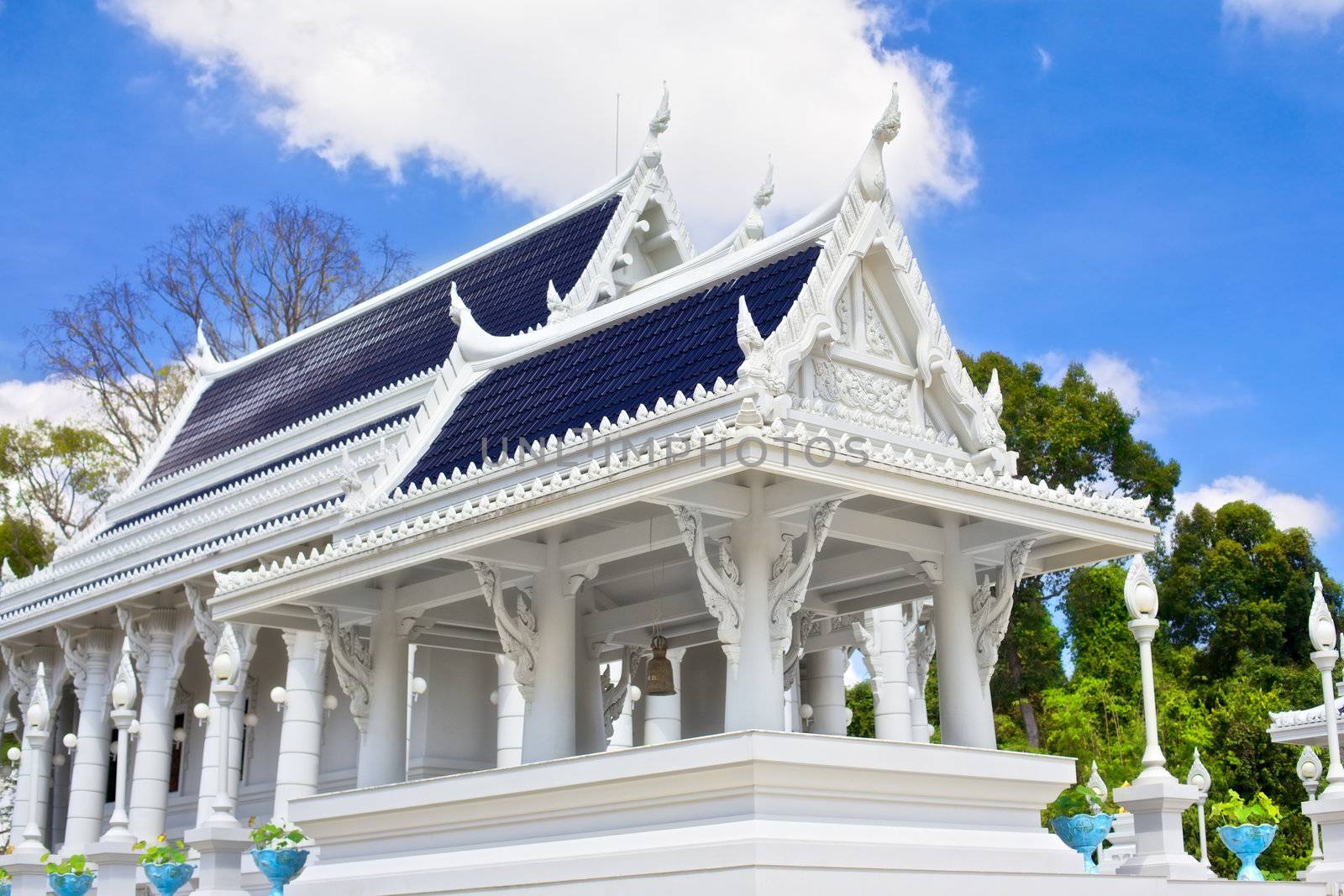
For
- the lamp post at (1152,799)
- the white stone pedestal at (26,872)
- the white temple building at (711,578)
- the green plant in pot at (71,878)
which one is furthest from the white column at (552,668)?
the white stone pedestal at (26,872)

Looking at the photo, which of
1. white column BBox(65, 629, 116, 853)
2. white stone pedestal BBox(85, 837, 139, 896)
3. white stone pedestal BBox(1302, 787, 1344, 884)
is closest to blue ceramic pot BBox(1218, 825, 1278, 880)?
white stone pedestal BBox(1302, 787, 1344, 884)

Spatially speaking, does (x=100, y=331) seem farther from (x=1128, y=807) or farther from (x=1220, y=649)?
(x=1128, y=807)

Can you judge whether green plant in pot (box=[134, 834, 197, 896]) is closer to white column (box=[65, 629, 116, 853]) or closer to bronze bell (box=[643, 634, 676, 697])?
bronze bell (box=[643, 634, 676, 697])

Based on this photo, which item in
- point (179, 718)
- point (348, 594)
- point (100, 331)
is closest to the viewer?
point (348, 594)

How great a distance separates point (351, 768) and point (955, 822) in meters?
12.5

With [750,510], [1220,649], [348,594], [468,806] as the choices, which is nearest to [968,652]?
[750,510]

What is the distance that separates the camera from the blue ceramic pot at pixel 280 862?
1548 cm

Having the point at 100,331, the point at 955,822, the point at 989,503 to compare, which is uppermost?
the point at 100,331

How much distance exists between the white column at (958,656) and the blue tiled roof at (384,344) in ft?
38.4

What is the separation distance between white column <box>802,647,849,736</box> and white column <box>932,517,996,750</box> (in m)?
6.32

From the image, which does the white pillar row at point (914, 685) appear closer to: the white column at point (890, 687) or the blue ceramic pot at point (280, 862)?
the white column at point (890, 687)

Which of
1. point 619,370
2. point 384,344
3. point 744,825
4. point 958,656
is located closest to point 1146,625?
point 958,656

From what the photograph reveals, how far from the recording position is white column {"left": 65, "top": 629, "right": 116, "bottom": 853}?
83.4 feet

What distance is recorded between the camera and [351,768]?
2234 centimetres
